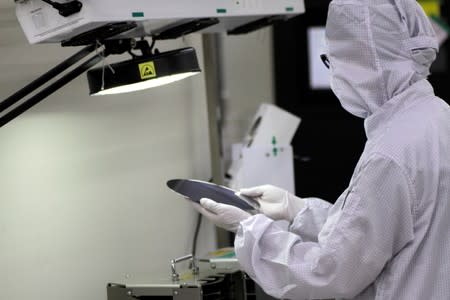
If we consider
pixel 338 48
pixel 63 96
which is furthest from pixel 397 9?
pixel 63 96

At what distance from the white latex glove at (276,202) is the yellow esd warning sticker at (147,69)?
1.46ft

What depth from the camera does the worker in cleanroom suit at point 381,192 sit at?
4.78 feet

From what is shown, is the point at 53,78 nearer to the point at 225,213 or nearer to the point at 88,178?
the point at 88,178

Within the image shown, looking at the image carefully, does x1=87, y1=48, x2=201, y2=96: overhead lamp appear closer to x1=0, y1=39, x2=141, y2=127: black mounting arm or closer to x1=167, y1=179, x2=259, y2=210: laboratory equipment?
x1=0, y1=39, x2=141, y2=127: black mounting arm

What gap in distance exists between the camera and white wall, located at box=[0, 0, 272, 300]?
1.71m

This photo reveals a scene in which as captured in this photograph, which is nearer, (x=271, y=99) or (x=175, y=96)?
(x=175, y=96)

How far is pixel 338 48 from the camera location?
1.55 m

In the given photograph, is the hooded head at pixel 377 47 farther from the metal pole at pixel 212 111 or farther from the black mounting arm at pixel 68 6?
the metal pole at pixel 212 111

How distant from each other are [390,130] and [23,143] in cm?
77

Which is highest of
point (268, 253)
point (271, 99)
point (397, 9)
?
point (397, 9)

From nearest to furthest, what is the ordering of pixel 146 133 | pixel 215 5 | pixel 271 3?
pixel 215 5
pixel 271 3
pixel 146 133

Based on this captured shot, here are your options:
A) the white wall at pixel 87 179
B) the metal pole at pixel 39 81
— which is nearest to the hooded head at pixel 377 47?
the metal pole at pixel 39 81

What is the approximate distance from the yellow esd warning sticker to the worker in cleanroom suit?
35 centimetres

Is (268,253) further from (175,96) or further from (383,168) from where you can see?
(175,96)
